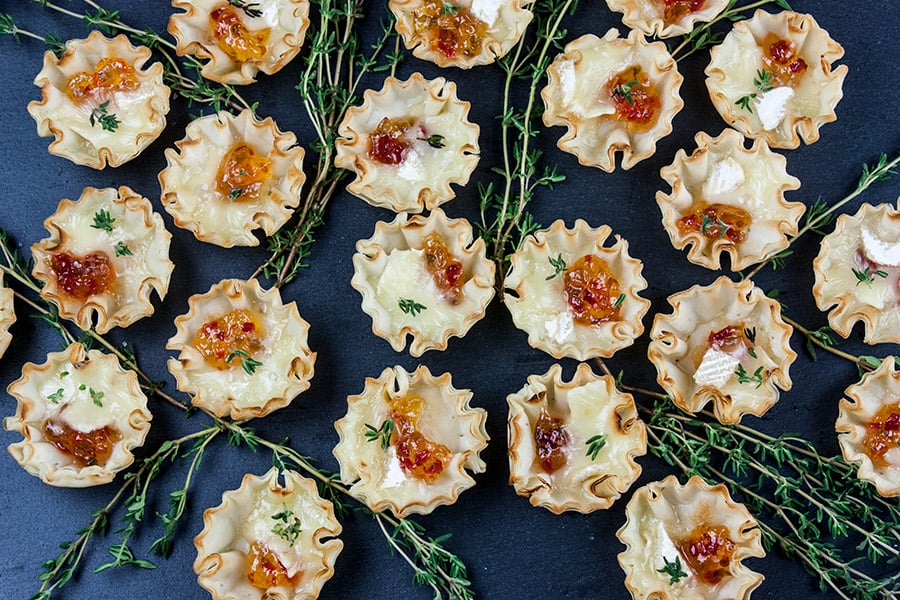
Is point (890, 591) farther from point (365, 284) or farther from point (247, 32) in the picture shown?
point (247, 32)

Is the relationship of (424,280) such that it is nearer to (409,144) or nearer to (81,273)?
(409,144)

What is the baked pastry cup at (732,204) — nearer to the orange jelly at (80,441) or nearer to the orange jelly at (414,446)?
the orange jelly at (414,446)

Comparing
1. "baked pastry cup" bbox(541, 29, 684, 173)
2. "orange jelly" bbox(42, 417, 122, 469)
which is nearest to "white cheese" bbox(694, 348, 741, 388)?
"baked pastry cup" bbox(541, 29, 684, 173)

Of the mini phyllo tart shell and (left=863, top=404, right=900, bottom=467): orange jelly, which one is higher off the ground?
the mini phyllo tart shell

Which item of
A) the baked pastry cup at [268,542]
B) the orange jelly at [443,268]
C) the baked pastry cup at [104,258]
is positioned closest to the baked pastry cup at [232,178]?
the baked pastry cup at [104,258]

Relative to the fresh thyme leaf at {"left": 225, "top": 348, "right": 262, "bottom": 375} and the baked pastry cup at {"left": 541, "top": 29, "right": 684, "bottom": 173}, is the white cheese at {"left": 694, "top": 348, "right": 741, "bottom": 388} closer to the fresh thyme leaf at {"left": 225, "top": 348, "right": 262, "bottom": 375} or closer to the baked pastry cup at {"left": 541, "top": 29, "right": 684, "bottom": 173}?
the baked pastry cup at {"left": 541, "top": 29, "right": 684, "bottom": 173}

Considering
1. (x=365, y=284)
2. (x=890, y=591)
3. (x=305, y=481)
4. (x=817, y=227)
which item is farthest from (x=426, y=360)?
(x=890, y=591)
